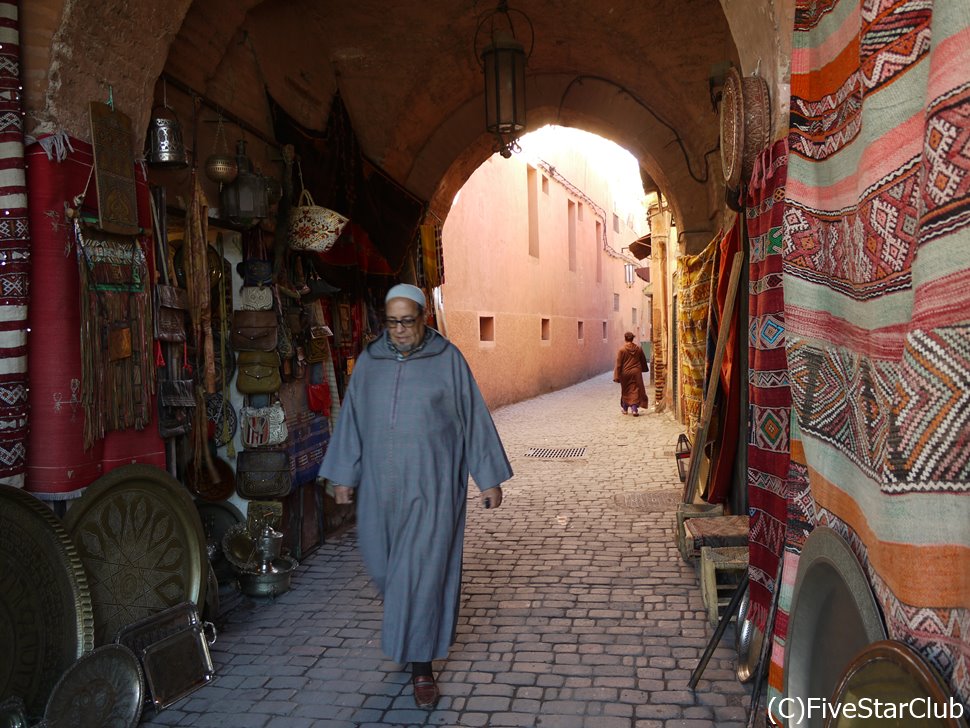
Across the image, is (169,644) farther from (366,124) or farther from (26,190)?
(366,124)

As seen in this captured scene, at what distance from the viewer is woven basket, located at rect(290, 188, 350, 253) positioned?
4.89 metres

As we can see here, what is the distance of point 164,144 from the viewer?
3.70 meters

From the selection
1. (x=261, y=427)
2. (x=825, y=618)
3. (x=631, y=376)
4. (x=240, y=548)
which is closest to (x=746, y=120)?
(x=825, y=618)

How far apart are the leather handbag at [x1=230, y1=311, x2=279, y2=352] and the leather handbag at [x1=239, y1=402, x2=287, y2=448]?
1.25 ft

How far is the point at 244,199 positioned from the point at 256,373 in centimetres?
104

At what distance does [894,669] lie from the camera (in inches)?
48.7

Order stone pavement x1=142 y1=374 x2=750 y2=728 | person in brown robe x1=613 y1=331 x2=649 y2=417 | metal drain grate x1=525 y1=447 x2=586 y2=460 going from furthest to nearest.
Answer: person in brown robe x1=613 y1=331 x2=649 y2=417, metal drain grate x1=525 y1=447 x2=586 y2=460, stone pavement x1=142 y1=374 x2=750 y2=728

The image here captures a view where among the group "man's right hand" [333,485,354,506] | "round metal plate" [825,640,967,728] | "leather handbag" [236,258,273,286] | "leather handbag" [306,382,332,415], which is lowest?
"man's right hand" [333,485,354,506]

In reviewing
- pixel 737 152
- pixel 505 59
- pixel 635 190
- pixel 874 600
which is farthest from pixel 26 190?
pixel 635 190

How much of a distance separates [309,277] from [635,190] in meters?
31.4

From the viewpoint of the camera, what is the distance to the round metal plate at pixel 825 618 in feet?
4.77

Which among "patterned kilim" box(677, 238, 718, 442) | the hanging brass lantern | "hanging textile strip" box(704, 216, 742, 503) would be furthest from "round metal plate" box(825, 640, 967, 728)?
the hanging brass lantern

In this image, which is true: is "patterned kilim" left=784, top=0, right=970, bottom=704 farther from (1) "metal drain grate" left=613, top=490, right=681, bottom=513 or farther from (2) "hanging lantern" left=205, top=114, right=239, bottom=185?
(1) "metal drain grate" left=613, top=490, right=681, bottom=513

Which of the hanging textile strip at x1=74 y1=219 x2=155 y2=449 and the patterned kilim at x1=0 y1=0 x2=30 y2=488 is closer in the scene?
the patterned kilim at x1=0 y1=0 x2=30 y2=488
